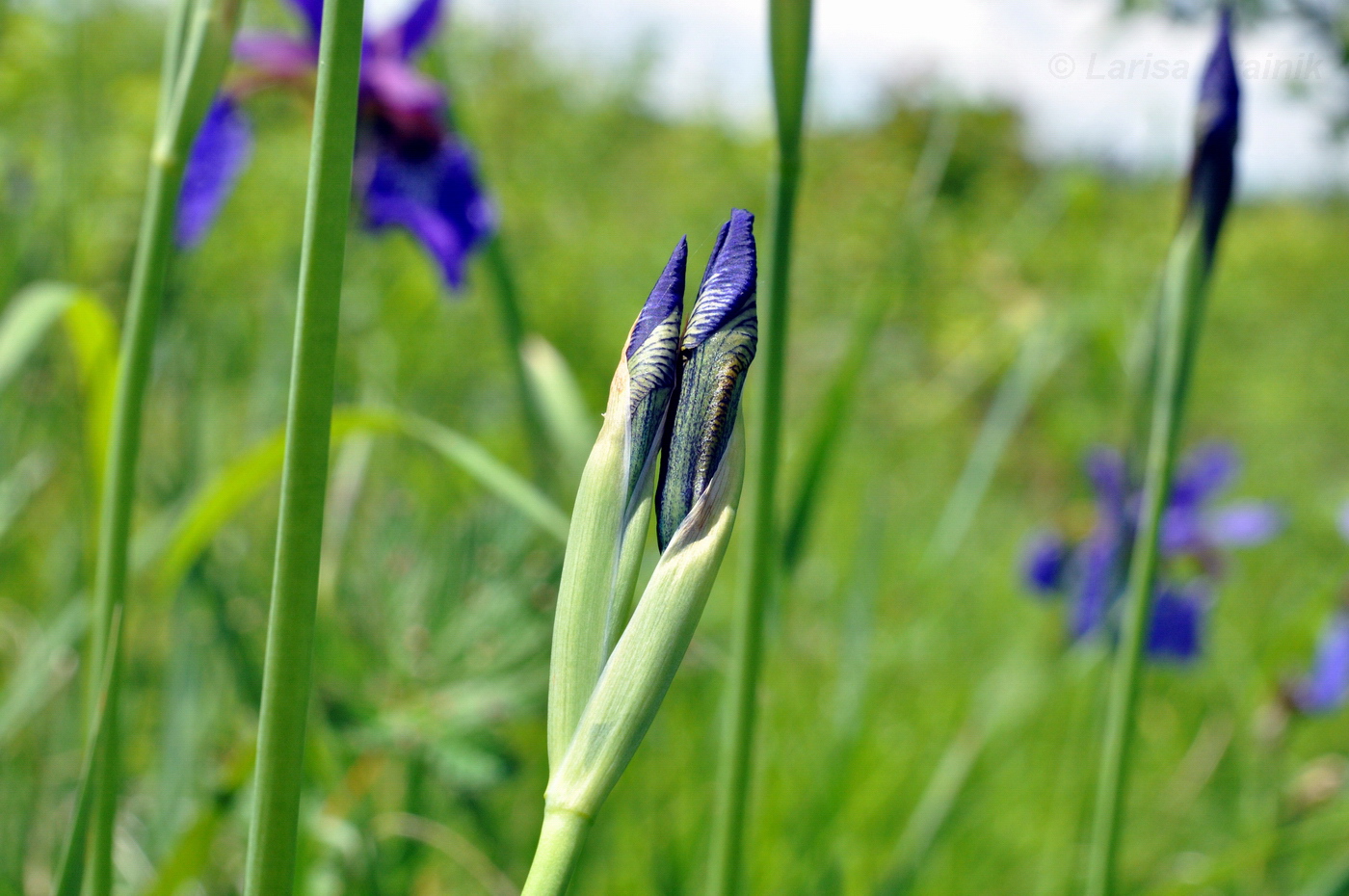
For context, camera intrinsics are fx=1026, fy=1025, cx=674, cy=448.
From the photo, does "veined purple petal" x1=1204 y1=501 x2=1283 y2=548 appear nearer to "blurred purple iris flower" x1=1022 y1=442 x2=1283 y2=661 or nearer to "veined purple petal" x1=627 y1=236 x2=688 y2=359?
"blurred purple iris flower" x1=1022 y1=442 x2=1283 y2=661

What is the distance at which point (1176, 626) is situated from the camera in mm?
1057

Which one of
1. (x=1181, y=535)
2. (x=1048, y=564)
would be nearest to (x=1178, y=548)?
(x=1181, y=535)

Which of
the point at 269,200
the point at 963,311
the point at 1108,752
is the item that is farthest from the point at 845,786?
the point at 963,311

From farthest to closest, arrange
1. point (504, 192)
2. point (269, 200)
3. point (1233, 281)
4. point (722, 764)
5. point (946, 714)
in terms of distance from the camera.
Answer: point (1233, 281) → point (504, 192) → point (269, 200) → point (946, 714) → point (722, 764)

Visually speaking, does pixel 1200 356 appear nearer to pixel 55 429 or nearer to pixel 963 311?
pixel 963 311

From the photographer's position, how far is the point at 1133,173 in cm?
103

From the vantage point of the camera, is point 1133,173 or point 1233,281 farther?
point 1233,281

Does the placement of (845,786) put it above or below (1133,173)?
below

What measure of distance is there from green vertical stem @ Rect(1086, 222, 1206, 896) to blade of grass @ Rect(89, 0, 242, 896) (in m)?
0.34

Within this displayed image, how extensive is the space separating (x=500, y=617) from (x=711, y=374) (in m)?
0.53

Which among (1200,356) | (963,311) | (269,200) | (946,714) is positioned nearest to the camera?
(946,714)

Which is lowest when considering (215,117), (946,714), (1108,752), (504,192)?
(946,714)

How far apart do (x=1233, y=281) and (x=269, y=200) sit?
3130mm

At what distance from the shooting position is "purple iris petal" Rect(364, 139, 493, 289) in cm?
74
